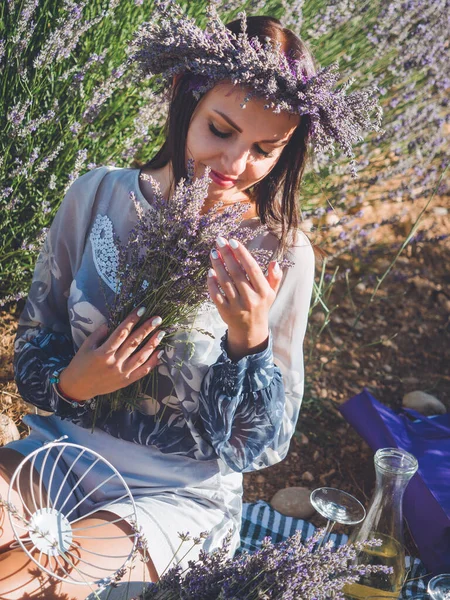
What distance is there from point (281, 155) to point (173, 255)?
0.55 m

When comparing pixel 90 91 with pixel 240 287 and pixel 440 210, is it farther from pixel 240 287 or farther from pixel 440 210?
pixel 440 210

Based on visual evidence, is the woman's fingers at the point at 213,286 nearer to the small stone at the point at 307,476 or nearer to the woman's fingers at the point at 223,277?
the woman's fingers at the point at 223,277

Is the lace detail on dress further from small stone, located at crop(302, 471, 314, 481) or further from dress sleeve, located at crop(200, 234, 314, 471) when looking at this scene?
small stone, located at crop(302, 471, 314, 481)

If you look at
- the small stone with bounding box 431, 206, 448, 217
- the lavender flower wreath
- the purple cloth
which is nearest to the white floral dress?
the lavender flower wreath

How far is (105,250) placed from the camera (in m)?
2.03

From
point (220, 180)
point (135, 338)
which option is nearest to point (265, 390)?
point (135, 338)

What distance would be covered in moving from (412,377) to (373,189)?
1.31 metres

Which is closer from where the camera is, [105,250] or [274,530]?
[105,250]

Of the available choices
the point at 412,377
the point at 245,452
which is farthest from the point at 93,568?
the point at 412,377

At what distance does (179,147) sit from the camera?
6.61 ft

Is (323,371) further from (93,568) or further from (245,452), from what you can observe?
(93,568)

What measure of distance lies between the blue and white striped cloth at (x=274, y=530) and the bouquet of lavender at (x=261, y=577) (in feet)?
3.36

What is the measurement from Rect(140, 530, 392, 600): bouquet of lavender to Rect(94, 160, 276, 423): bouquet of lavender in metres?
0.51

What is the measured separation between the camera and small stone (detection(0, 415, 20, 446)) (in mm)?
2555
